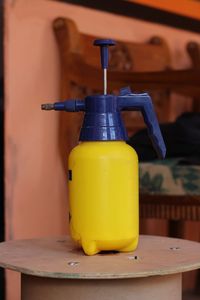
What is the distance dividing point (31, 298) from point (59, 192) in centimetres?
91

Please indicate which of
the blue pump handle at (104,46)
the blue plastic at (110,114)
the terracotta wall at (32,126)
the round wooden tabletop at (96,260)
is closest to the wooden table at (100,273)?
the round wooden tabletop at (96,260)

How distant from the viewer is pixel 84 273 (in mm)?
729

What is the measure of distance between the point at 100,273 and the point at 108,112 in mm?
227

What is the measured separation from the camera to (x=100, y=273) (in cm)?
73

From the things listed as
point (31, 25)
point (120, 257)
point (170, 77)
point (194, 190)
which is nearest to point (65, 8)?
point (31, 25)

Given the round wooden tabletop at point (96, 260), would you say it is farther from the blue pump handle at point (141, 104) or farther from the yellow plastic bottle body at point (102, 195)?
the blue pump handle at point (141, 104)

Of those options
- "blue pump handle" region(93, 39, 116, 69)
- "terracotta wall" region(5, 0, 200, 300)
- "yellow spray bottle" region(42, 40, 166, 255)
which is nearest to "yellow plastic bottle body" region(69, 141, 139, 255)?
"yellow spray bottle" region(42, 40, 166, 255)

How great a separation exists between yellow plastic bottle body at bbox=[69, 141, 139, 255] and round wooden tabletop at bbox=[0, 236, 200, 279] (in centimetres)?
2

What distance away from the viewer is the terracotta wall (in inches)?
61.5

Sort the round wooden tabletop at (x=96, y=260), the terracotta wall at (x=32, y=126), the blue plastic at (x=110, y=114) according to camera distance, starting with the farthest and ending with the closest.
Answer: the terracotta wall at (x=32, y=126), the blue plastic at (x=110, y=114), the round wooden tabletop at (x=96, y=260)

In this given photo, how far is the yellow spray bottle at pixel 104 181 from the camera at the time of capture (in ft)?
2.71

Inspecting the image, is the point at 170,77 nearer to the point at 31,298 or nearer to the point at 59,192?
the point at 59,192

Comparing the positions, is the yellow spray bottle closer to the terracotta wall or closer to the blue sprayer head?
the blue sprayer head

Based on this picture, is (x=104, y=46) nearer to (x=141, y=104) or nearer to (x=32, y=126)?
(x=141, y=104)
